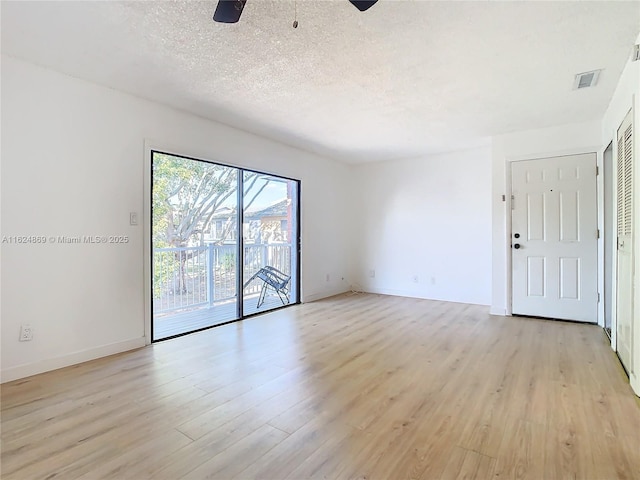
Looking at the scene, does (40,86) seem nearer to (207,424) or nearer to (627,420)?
(207,424)

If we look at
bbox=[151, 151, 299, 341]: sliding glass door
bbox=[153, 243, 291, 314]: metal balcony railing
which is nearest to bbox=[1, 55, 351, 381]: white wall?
bbox=[151, 151, 299, 341]: sliding glass door

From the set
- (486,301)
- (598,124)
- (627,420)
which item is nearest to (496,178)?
(598,124)

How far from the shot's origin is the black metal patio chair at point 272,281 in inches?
198

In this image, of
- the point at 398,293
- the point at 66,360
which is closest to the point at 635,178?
the point at 398,293

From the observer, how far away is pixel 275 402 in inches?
83.8

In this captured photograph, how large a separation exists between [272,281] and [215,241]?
3.51ft

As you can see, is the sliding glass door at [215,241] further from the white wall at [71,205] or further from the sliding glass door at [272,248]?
the white wall at [71,205]

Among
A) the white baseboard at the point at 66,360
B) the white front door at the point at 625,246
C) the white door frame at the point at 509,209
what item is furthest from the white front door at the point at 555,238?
the white baseboard at the point at 66,360

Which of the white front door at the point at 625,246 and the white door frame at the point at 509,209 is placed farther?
the white door frame at the point at 509,209

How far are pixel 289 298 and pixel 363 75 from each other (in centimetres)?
348

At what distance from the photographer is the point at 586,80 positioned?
281cm

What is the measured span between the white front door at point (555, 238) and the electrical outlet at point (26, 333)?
504 centimetres

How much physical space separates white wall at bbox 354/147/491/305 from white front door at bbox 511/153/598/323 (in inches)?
28.1

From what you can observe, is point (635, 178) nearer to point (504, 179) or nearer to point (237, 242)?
point (504, 179)
